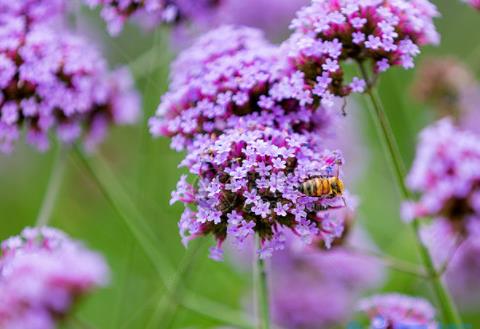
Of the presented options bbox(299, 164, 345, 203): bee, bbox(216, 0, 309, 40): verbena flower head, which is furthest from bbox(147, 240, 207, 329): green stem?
bbox(216, 0, 309, 40): verbena flower head

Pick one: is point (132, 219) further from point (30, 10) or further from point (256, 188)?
point (256, 188)

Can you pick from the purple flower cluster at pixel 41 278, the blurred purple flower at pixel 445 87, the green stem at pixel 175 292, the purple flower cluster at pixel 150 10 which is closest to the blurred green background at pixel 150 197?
the green stem at pixel 175 292

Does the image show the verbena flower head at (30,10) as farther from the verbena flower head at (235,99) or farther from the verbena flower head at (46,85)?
the verbena flower head at (235,99)

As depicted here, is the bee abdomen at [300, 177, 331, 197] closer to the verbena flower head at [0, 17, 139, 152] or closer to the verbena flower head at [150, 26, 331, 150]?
the verbena flower head at [150, 26, 331, 150]

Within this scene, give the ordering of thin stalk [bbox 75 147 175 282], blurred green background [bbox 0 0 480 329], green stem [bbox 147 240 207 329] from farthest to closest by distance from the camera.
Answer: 1. blurred green background [bbox 0 0 480 329]
2. thin stalk [bbox 75 147 175 282]
3. green stem [bbox 147 240 207 329]

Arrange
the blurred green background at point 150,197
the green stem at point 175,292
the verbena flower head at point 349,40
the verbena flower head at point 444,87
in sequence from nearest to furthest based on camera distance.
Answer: the verbena flower head at point 349,40, the green stem at point 175,292, the verbena flower head at point 444,87, the blurred green background at point 150,197
